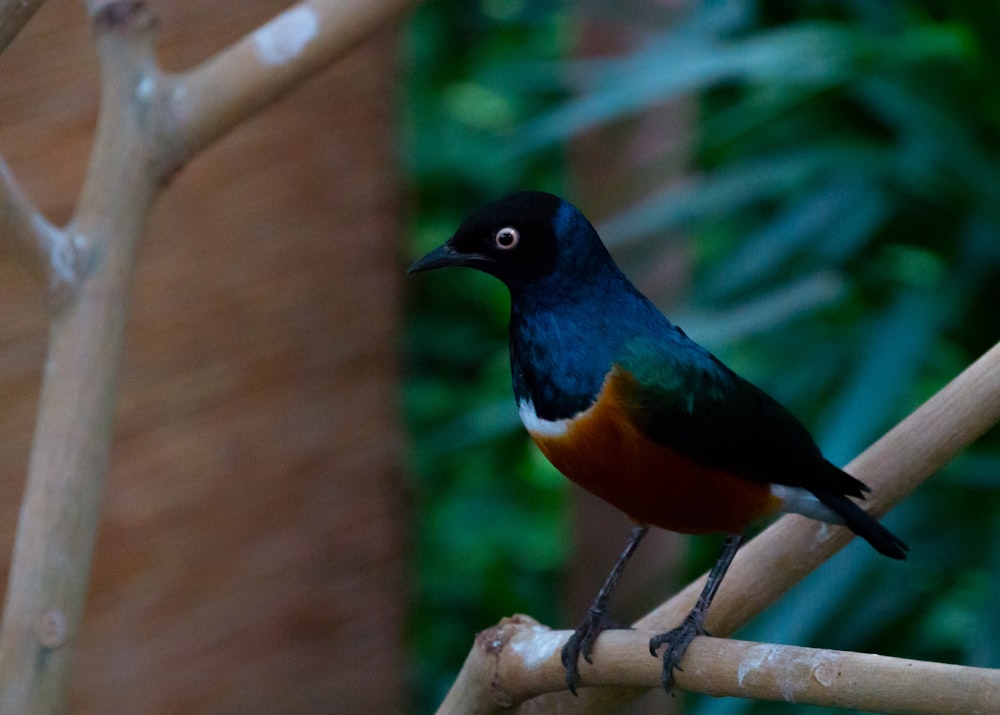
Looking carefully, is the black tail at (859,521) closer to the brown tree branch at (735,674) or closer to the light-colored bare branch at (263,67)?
the brown tree branch at (735,674)

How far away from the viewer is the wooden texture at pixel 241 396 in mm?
2496

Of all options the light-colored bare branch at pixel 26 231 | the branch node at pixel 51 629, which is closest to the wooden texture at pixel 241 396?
the light-colored bare branch at pixel 26 231

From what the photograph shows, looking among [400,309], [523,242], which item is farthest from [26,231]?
[400,309]

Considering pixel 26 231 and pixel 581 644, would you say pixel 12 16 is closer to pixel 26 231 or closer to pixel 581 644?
pixel 26 231

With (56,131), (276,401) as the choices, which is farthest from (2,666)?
(276,401)

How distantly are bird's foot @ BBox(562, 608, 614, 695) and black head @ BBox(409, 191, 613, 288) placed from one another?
1.37 ft

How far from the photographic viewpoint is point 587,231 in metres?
1.49

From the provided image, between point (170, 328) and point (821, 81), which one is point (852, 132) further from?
point (170, 328)

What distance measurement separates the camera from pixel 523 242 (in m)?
1.46

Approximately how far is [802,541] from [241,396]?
167 centimetres

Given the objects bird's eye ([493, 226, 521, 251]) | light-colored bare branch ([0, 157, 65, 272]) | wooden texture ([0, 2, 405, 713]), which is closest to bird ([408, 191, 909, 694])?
bird's eye ([493, 226, 521, 251])

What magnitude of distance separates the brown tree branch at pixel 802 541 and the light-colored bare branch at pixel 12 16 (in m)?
0.80

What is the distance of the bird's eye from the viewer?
1.43 metres

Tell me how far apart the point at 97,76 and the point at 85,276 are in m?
1.20
